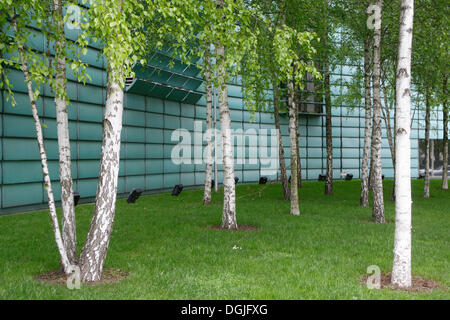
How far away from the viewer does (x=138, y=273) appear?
768 cm

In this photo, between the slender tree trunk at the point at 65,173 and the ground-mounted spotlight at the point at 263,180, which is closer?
the slender tree trunk at the point at 65,173

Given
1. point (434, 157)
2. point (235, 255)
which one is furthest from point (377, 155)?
point (434, 157)

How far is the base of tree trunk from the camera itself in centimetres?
679

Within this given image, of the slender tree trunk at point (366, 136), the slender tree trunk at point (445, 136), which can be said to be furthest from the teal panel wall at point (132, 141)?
the slender tree trunk at point (366, 136)

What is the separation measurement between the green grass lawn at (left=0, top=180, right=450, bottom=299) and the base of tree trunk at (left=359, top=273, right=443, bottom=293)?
0.56ft

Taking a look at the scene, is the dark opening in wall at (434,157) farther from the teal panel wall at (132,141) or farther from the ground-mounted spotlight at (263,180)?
the ground-mounted spotlight at (263,180)

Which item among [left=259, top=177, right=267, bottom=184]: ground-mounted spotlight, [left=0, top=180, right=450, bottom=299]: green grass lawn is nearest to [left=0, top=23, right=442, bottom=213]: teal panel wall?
[left=259, top=177, right=267, bottom=184]: ground-mounted spotlight

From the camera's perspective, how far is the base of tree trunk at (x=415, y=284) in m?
6.79

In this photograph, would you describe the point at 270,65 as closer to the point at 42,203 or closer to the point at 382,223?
the point at 382,223

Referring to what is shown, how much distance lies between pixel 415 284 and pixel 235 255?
3383mm

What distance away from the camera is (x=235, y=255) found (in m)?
9.03

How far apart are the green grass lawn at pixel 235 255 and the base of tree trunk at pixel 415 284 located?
171 mm

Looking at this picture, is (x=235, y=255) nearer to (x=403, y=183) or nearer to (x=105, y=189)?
(x=105, y=189)

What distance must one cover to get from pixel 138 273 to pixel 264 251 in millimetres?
2944
